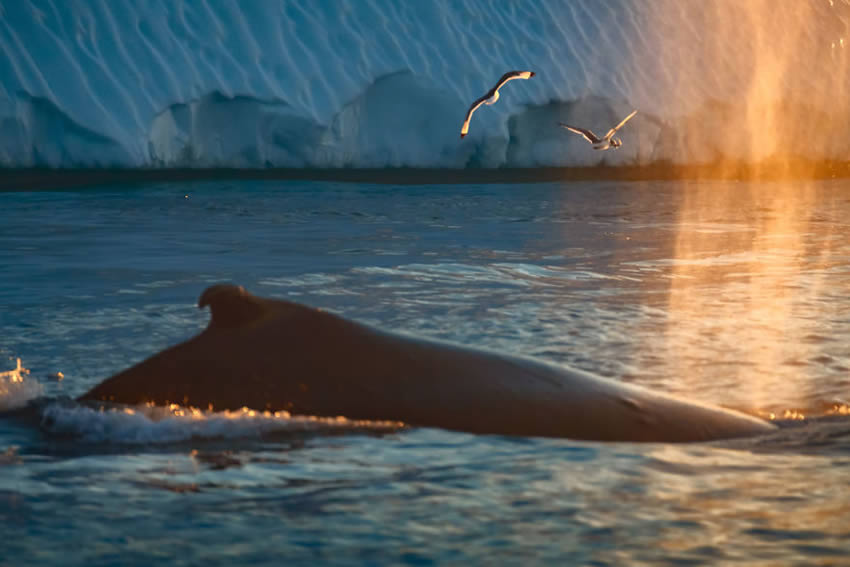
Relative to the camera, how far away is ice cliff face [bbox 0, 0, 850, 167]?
21453mm

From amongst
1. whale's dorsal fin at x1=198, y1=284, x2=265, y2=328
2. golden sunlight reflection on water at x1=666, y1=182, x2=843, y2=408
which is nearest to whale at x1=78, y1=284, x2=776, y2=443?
whale's dorsal fin at x1=198, y1=284, x2=265, y2=328

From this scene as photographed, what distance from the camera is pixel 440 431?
4.51m

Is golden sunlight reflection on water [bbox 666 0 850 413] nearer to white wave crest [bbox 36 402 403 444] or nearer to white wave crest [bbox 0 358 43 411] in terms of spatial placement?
white wave crest [bbox 36 402 403 444]

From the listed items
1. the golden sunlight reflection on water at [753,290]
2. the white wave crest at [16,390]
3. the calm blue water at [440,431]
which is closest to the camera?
the calm blue water at [440,431]

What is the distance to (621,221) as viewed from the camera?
17.3 metres

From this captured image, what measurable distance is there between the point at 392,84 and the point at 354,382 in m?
20.6

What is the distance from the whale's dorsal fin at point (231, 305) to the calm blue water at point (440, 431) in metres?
0.31

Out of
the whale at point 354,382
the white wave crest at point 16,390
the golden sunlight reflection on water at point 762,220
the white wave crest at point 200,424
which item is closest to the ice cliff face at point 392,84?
the golden sunlight reflection on water at point 762,220

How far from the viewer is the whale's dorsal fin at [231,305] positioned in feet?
14.4

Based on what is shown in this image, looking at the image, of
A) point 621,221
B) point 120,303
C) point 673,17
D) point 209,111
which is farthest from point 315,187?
point 120,303

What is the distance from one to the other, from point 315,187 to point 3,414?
1815 centimetres

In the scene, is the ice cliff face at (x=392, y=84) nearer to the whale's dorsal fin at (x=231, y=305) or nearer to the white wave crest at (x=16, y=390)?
the white wave crest at (x=16, y=390)

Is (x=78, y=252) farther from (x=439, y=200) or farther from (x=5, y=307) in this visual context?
(x=439, y=200)

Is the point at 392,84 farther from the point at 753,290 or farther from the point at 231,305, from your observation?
the point at 231,305
